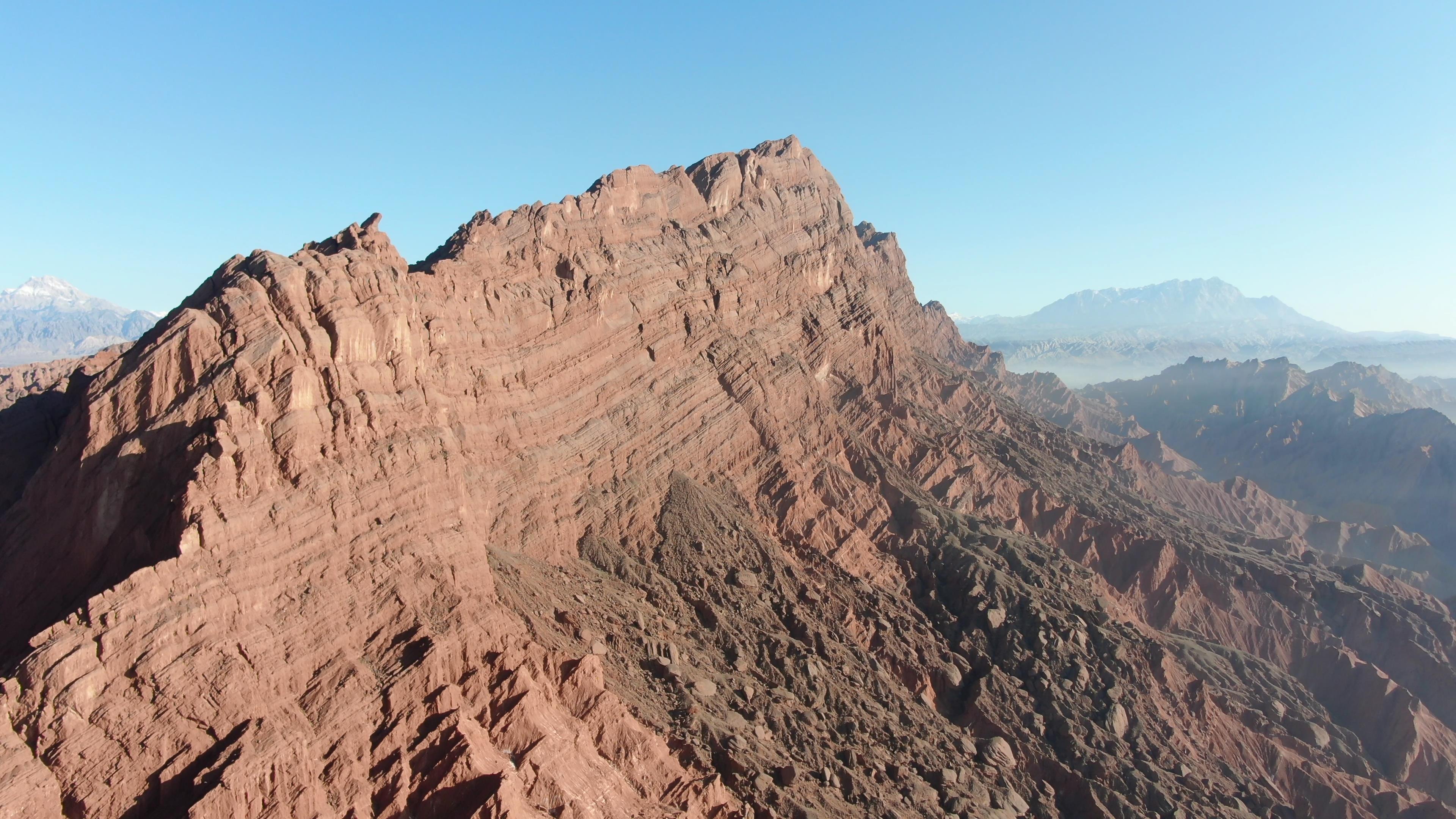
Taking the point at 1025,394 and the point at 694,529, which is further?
the point at 1025,394

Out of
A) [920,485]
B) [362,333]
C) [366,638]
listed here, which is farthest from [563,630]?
[920,485]

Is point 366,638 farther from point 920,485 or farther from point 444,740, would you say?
point 920,485

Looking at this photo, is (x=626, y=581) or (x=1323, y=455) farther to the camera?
(x=1323, y=455)

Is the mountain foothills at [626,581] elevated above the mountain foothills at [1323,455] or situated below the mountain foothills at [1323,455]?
above

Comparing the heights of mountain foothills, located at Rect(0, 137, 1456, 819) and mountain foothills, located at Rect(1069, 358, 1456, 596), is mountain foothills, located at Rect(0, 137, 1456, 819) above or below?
above

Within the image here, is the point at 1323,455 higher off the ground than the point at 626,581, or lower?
lower

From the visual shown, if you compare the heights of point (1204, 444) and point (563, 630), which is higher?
point (563, 630)

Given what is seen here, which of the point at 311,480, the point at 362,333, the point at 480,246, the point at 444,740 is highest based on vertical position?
the point at 480,246

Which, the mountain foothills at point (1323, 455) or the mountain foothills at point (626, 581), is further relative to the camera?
the mountain foothills at point (1323, 455)
